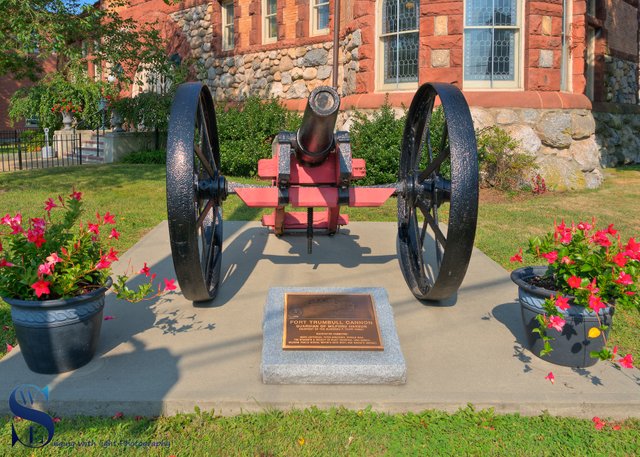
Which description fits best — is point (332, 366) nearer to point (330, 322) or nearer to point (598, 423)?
point (330, 322)

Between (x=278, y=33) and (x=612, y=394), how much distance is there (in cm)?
1204

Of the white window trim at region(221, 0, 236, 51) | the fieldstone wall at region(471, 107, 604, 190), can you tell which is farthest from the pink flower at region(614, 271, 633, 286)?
the white window trim at region(221, 0, 236, 51)

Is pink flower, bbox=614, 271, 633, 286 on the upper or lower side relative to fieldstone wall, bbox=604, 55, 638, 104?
lower

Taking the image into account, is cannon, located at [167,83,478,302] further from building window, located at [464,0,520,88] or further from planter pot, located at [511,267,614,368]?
building window, located at [464,0,520,88]

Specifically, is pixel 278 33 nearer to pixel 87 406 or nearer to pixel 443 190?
pixel 443 190

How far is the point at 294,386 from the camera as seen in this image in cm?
302

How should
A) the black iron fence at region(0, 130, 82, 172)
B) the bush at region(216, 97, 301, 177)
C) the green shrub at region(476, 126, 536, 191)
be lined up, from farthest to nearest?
1. the black iron fence at region(0, 130, 82, 172)
2. the bush at region(216, 97, 301, 177)
3. the green shrub at region(476, 126, 536, 191)

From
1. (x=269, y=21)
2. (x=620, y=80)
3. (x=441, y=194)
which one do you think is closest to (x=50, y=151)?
(x=269, y=21)

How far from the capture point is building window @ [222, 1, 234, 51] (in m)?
15.7

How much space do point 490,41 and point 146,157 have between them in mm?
8488

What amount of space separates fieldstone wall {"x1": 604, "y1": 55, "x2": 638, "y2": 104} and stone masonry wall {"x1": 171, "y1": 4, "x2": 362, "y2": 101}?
21.5 feet

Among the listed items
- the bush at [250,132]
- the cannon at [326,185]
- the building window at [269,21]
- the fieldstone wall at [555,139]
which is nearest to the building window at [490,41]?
the fieldstone wall at [555,139]

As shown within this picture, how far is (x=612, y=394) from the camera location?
9.60ft

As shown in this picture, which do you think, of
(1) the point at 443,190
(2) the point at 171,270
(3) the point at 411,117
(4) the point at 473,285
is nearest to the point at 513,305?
(4) the point at 473,285
